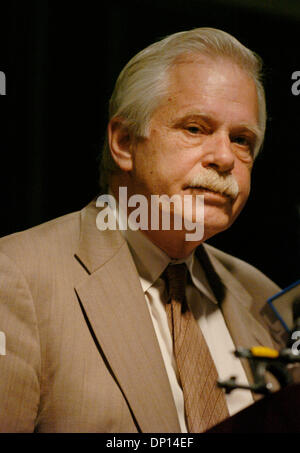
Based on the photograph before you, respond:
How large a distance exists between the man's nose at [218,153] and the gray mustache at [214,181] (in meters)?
0.01

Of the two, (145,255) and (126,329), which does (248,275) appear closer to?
(145,255)

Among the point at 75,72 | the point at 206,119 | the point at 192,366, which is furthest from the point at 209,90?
the point at 192,366

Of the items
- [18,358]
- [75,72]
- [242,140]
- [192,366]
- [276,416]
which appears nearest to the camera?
[276,416]

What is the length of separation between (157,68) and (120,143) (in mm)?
189

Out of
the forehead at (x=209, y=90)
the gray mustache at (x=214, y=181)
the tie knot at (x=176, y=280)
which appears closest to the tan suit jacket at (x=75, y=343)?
the tie knot at (x=176, y=280)

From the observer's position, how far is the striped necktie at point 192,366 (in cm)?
121

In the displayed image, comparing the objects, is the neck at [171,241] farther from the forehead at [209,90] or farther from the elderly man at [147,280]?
the forehead at [209,90]

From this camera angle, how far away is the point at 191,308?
4.54 ft

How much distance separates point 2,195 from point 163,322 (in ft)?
1.73

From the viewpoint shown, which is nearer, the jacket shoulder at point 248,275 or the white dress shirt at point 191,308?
the white dress shirt at point 191,308

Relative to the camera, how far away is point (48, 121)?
5.04ft

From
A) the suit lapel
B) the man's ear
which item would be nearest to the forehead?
the man's ear

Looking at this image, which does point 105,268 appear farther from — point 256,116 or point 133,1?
point 133,1

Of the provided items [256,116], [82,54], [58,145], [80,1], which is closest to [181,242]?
[256,116]
